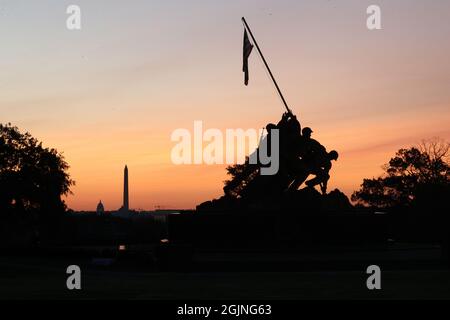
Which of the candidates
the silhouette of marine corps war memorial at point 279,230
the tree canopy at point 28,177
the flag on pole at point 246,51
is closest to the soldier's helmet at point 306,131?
the silhouette of marine corps war memorial at point 279,230

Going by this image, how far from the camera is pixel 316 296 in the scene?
766 inches

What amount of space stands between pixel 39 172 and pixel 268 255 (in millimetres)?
38789

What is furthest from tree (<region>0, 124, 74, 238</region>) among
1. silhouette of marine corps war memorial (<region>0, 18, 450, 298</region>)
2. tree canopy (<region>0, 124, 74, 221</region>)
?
silhouette of marine corps war memorial (<region>0, 18, 450, 298</region>)

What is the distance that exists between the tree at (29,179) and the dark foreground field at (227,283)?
34.7 m

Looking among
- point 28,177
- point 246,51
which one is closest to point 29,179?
point 28,177

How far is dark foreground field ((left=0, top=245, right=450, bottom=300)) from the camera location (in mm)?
19828

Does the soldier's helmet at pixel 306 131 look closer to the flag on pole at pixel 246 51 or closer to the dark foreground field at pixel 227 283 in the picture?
the flag on pole at pixel 246 51

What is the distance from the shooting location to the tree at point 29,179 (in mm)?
63906

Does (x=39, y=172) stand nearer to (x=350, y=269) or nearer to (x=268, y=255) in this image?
(x=268, y=255)

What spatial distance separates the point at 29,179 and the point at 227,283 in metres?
45.1

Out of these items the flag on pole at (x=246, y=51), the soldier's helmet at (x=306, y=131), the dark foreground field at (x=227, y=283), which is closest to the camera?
the dark foreground field at (x=227, y=283)

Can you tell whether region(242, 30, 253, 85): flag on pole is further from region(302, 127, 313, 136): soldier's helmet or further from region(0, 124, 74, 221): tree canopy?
region(0, 124, 74, 221): tree canopy

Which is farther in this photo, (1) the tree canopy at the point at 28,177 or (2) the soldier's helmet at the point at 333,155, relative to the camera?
(1) the tree canopy at the point at 28,177
